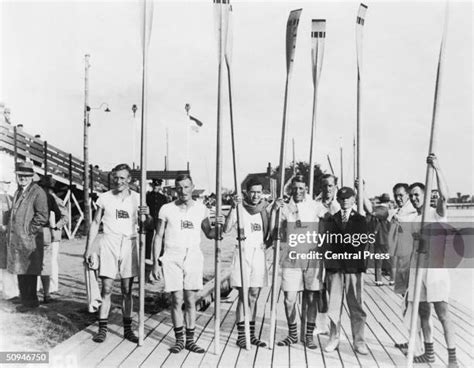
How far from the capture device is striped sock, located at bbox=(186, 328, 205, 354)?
4.53m

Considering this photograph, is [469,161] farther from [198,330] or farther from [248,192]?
[198,330]

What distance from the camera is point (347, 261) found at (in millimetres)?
4527

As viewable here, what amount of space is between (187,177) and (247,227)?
733 mm

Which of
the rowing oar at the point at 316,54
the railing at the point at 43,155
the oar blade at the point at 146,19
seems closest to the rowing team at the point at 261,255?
the rowing oar at the point at 316,54

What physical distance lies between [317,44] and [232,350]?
3.29 meters

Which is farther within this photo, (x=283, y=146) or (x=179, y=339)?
(x=283, y=146)

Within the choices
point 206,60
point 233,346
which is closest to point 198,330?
point 233,346

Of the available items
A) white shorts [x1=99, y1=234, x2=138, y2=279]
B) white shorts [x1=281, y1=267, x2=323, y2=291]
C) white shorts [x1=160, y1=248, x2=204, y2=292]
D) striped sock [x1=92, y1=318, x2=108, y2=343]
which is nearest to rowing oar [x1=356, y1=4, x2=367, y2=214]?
white shorts [x1=281, y1=267, x2=323, y2=291]

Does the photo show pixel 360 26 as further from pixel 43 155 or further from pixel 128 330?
pixel 43 155

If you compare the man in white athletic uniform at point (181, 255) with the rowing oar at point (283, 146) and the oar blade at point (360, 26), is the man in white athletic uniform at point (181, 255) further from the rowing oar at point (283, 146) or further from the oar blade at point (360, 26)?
the oar blade at point (360, 26)

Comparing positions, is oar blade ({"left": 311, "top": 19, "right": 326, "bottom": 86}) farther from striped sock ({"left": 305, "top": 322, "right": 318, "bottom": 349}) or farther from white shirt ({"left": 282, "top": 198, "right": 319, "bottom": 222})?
striped sock ({"left": 305, "top": 322, "right": 318, "bottom": 349})

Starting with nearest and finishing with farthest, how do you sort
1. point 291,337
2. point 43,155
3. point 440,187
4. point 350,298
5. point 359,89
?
1. point 440,187
2. point 350,298
3. point 291,337
4. point 359,89
5. point 43,155

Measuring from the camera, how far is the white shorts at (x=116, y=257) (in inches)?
183

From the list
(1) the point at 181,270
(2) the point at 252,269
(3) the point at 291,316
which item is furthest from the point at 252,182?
(3) the point at 291,316
